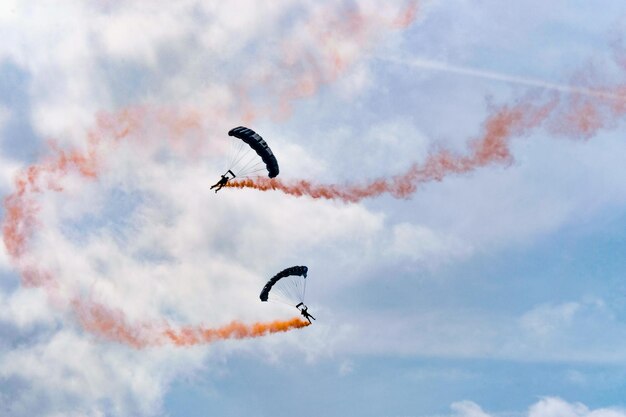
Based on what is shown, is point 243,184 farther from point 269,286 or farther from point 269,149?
point 269,286

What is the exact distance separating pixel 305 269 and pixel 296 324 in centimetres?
815

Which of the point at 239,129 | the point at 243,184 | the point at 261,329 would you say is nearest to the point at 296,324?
the point at 261,329

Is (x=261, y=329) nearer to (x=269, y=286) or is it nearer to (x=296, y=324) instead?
(x=296, y=324)

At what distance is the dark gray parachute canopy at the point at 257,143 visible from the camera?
234 feet

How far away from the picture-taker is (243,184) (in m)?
77.2

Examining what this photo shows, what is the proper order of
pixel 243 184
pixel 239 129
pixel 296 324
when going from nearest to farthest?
pixel 239 129 → pixel 243 184 → pixel 296 324

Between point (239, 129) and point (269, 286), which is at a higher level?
point (239, 129)

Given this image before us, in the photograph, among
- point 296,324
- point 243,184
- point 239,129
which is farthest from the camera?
point 296,324

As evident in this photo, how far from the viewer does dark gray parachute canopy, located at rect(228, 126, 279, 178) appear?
7131 centimetres

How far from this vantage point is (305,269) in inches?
3194

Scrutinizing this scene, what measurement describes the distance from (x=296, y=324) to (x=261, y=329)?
20.7ft

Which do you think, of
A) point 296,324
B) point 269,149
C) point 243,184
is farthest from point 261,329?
point 269,149

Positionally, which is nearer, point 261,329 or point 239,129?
point 239,129

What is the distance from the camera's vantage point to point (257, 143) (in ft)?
234
